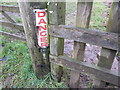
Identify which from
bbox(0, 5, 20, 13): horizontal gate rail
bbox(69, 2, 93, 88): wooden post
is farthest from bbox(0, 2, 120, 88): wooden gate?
bbox(0, 5, 20, 13): horizontal gate rail

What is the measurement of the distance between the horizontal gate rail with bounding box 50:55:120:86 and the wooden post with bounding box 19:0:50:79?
26 centimetres

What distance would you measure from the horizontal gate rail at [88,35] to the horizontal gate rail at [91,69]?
1.21 feet

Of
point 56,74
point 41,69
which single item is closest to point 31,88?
point 41,69

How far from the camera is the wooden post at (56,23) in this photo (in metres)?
1.42

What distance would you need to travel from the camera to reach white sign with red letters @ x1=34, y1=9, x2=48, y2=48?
1.48 metres

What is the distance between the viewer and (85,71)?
1630 millimetres

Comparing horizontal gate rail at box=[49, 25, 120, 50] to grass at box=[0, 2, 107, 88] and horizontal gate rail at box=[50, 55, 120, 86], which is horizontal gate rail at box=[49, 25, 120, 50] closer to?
horizontal gate rail at box=[50, 55, 120, 86]

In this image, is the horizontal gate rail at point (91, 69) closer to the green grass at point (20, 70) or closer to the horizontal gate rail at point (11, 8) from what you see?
the green grass at point (20, 70)

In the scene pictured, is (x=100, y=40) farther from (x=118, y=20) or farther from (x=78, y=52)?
(x=78, y=52)

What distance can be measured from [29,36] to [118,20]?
1195 millimetres

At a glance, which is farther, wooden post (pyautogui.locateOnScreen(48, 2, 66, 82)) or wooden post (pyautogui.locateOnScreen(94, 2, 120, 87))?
wooden post (pyautogui.locateOnScreen(48, 2, 66, 82))

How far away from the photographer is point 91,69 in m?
1.57

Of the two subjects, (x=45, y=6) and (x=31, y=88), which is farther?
(x=31, y=88)

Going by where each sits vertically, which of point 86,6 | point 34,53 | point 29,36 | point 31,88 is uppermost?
point 86,6
